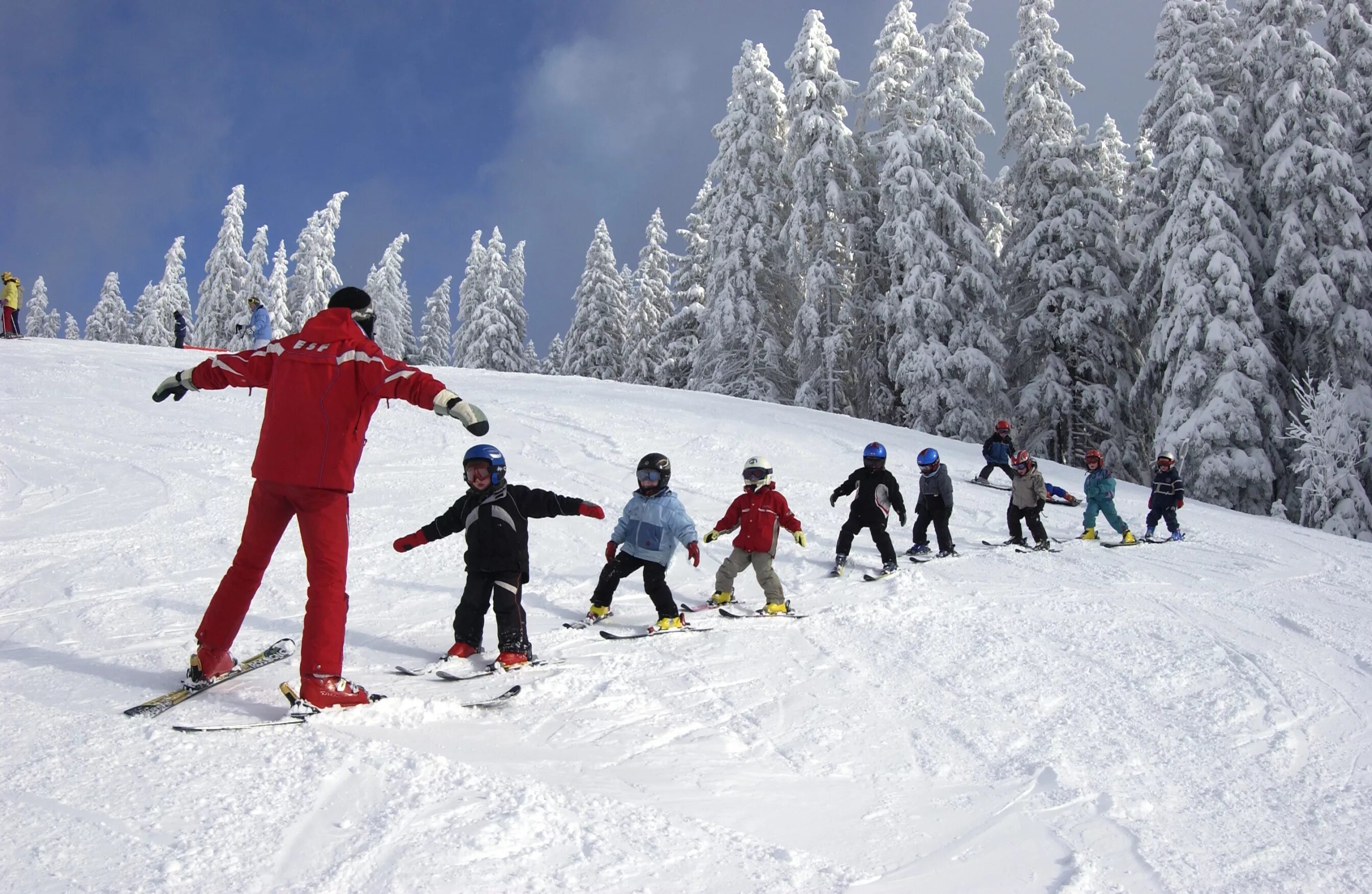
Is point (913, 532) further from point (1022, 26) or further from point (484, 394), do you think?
point (1022, 26)

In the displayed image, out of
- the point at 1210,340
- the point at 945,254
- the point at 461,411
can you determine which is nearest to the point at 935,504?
the point at 461,411

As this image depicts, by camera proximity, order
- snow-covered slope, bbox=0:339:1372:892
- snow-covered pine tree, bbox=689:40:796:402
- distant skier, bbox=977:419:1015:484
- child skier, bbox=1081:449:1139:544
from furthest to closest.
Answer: snow-covered pine tree, bbox=689:40:796:402 < distant skier, bbox=977:419:1015:484 < child skier, bbox=1081:449:1139:544 < snow-covered slope, bbox=0:339:1372:892

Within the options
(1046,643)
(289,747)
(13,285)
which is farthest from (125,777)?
(13,285)

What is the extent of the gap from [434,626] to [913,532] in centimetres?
565

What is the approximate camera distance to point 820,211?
26719 millimetres

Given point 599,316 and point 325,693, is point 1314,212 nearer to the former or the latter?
point 325,693

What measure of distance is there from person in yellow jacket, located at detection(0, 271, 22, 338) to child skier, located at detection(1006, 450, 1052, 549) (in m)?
21.6

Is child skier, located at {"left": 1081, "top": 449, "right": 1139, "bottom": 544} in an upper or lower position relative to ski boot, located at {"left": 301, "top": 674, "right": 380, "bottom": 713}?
upper

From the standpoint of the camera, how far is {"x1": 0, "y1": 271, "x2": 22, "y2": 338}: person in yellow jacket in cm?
1900

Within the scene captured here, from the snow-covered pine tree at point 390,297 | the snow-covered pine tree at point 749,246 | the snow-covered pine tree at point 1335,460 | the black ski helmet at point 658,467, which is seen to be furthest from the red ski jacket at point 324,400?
the snow-covered pine tree at point 390,297

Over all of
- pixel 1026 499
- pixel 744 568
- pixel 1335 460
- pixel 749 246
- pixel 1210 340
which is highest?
pixel 749 246

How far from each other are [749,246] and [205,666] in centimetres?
2614

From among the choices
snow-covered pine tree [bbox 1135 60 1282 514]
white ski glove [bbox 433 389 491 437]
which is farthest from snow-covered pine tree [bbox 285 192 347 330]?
white ski glove [bbox 433 389 491 437]

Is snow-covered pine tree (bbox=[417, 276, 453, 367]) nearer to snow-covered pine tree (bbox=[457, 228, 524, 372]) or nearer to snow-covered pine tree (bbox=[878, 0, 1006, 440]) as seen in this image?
snow-covered pine tree (bbox=[457, 228, 524, 372])
